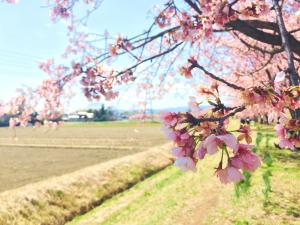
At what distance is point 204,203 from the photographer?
9.65 metres

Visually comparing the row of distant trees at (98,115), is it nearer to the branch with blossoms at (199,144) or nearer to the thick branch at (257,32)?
the thick branch at (257,32)

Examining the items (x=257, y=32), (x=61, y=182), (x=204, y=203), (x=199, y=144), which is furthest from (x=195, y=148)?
(x=61, y=182)

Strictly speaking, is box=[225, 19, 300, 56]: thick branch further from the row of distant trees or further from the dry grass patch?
the dry grass patch

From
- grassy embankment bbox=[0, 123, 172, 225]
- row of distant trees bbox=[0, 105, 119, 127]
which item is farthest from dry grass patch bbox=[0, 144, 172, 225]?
row of distant trees bbox=[0, 105, 119, 127]

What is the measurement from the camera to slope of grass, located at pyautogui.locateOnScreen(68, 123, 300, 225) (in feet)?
26.6

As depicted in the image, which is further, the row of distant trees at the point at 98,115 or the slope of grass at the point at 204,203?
the row of distant trees at the point at 98,115

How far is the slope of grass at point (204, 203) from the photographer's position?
26.6 ft

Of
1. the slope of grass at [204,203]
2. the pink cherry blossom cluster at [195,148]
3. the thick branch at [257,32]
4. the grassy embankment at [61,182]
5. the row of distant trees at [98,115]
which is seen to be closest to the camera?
the pink cherry blossom cluster at [195,148]

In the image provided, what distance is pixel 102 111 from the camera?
87562 millimetres

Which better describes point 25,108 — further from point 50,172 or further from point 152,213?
point 50,172

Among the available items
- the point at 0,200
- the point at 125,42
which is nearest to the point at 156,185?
the point at 0,200

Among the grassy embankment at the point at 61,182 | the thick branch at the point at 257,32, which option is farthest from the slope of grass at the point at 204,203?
the thick branch at the point at 257,32

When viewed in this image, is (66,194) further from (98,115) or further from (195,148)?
(98,115)

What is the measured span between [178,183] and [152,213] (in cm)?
306
